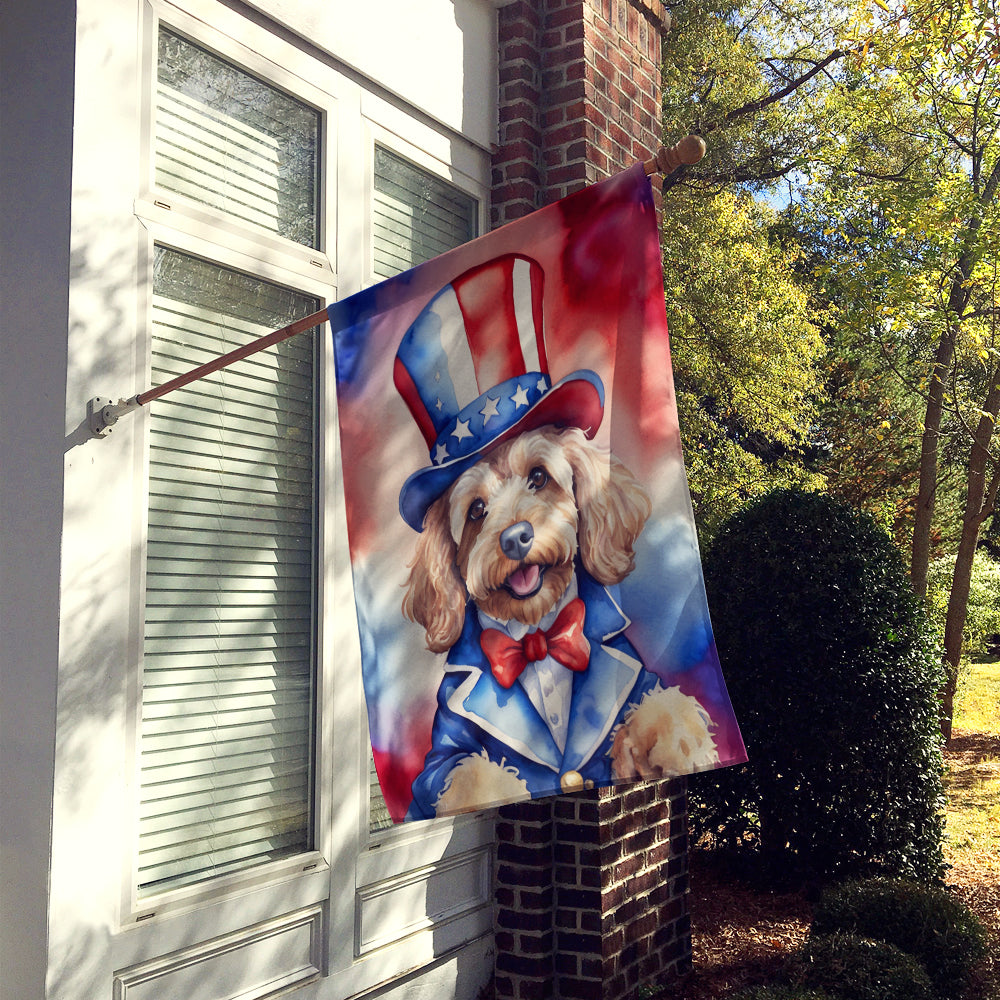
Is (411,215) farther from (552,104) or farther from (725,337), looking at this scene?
(725,337)

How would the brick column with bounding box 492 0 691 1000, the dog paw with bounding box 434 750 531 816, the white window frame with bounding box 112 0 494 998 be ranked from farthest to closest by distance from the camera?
the brick column with bounding box 492 0 691 1000, the white window frame with bounding box 112 0 494 998, the dog paw with bounding box 434 750 531 816

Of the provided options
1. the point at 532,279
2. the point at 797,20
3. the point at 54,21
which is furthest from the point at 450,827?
the point at 797,20

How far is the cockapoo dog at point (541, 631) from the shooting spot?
2.55 metres

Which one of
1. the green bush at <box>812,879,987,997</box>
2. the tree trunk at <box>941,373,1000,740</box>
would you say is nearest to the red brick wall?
the green bush at <box>812,879,987,997</box>

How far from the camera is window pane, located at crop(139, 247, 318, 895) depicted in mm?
3049

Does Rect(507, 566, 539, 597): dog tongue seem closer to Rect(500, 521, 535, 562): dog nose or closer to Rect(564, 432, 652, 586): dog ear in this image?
Rect(500, 521, 535, 562): dog nose

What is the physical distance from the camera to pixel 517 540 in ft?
8.59

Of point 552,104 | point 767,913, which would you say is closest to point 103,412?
point 552,104

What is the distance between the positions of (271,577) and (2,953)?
1.35m

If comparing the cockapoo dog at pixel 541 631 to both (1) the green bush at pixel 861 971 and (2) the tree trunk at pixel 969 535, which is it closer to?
(1) the green bush at pixel 861 971

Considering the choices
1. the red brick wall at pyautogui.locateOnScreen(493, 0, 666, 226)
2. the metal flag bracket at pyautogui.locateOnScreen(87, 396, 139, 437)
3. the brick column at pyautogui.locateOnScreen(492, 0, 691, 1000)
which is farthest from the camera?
the red brick wall at pyautogui.locateOnScreen(493, 0, 666, 226)

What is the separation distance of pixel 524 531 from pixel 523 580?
129mm

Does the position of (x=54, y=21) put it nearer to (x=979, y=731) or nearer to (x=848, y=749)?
(x=848, y=749)

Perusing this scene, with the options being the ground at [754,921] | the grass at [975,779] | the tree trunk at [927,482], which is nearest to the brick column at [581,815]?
the ground at [754,921]
